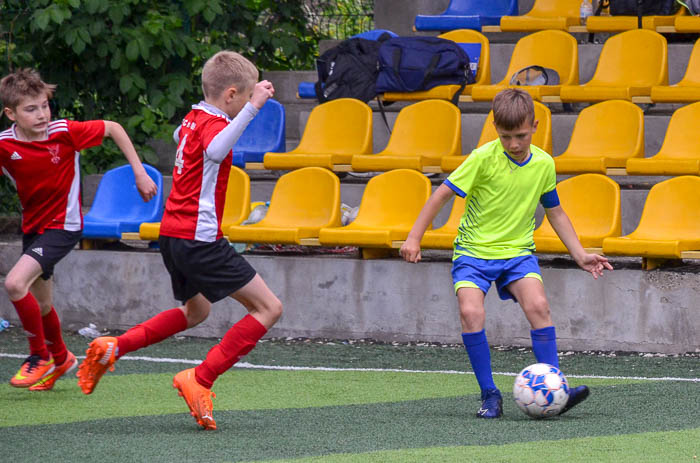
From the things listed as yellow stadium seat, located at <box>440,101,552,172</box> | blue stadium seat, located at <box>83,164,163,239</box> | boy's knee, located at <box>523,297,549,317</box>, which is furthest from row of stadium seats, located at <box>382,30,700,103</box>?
boy's knee, located at <box>523,297,549,317</box>

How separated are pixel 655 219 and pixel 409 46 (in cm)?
294

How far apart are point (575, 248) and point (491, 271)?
15.9 inches

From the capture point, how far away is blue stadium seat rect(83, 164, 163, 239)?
358 inches

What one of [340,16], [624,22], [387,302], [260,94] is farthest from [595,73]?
[260,94]

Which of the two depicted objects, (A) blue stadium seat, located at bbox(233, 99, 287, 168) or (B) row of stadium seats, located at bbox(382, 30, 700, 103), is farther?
(A) blue stadium seat, located at bbox(233, 99, 287, 168)

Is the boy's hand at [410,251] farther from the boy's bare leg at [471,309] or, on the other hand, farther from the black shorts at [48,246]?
the black shorts at [48,246]

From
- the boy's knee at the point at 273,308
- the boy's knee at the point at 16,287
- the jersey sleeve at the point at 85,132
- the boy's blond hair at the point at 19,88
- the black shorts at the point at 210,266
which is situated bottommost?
the boy's knee at the point at 16,287

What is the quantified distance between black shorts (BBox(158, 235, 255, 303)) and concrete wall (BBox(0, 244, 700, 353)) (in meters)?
3.12

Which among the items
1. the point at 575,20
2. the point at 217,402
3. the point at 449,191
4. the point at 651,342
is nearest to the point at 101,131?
the point at 217,402

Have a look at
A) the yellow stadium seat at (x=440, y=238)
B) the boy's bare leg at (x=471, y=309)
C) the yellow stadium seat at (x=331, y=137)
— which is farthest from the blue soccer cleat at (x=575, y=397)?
the yellow stadium seat at (x=331, y=137)

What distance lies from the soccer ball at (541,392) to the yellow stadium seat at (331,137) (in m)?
4.26

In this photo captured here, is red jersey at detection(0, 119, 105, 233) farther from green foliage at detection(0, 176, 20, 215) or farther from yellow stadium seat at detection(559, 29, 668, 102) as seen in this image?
green foliage at detection(0, 176, 20, 215)

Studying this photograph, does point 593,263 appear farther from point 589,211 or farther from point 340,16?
point 340,16

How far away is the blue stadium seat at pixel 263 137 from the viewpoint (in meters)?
10.1
